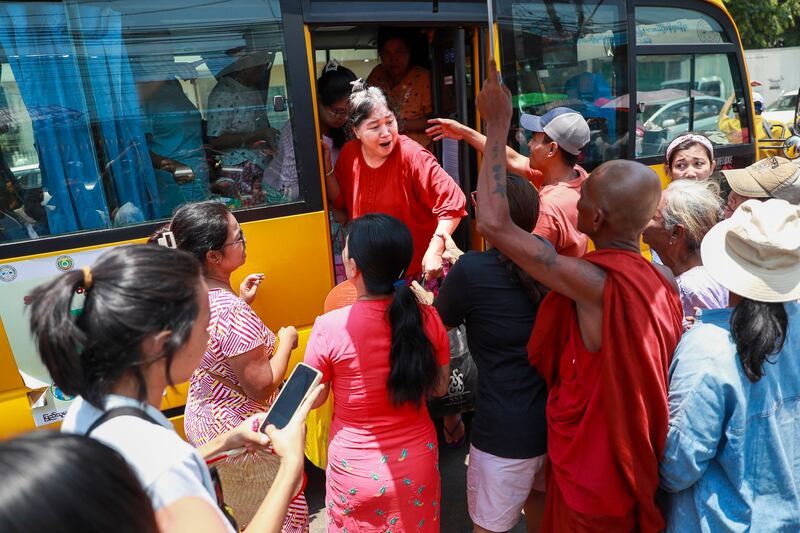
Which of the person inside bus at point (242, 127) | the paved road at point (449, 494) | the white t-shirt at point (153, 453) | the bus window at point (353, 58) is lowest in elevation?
the paved road at point (449, 494)

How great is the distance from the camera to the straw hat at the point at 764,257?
158 cm

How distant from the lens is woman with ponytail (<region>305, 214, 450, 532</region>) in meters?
1.91

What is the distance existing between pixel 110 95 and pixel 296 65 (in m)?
0.84

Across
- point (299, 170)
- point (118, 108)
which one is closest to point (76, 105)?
point (118, 108)

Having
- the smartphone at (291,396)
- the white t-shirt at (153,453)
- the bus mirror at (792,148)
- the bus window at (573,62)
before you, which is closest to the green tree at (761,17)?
the bus mirror at (792,148)

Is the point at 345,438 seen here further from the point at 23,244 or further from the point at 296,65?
the point at 296,65

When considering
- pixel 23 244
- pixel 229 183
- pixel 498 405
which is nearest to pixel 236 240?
pixel 229 183

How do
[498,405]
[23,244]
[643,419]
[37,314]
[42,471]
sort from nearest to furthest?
[42,471] < [37,314] < [643,419] < [498,405] < [23,244]

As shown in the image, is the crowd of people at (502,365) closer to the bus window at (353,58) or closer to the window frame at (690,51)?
the window frame at (690,51)

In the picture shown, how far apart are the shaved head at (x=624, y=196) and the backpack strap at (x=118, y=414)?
1381 millimetres

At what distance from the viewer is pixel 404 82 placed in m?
4.07

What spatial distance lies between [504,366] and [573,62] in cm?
251

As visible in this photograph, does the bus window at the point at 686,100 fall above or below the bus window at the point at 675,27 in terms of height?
below

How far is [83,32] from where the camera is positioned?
2.43m
